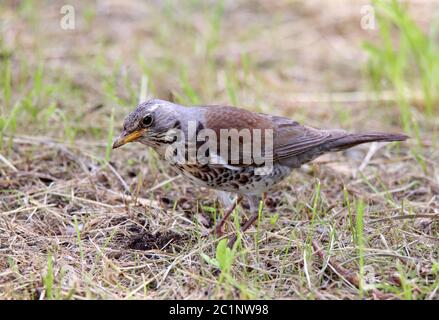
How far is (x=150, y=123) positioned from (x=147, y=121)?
3 centimetres

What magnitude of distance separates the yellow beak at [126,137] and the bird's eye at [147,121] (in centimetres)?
6

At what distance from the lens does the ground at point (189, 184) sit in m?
4.38

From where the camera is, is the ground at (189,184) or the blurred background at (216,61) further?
the blurred background at (216,61)

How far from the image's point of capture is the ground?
4375 millimetres

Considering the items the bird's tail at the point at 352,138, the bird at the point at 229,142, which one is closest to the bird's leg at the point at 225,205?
the bird at the point at 229,142

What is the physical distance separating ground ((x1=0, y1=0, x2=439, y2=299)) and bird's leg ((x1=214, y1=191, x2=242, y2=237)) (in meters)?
0.15

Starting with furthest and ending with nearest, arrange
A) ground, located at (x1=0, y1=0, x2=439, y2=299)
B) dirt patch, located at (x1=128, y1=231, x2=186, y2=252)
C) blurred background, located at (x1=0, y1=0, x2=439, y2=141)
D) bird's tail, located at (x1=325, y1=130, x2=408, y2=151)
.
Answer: blurred background, located at (x1=0, y1=0, x2=439, y2=141), bird's tail, located at (x1=325, y1=130, x2=408, y2=151), dirt patch, located at (x1=128, y1=231, x2=186, y2=252), ground, located at (x1=0, y1=0, x2=439, y2=299)

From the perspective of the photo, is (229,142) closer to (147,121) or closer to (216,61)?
(147,121)

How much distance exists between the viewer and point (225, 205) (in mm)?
5711

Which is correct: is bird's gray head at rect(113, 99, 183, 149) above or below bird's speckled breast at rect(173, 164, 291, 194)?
above

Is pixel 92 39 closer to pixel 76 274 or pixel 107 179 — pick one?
pixel 107 179

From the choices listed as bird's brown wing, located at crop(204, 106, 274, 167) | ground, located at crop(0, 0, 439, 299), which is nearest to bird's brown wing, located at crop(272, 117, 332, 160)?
bird's brown wing, located at crop(204, 106, 274, 167)

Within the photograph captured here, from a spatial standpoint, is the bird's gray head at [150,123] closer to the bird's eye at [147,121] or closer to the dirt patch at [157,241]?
the bird's eye at [147,121]

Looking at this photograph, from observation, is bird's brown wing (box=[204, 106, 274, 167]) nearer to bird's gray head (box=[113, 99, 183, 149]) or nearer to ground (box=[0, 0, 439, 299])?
bird's gray head (box=[113, 99, 183, 149])
